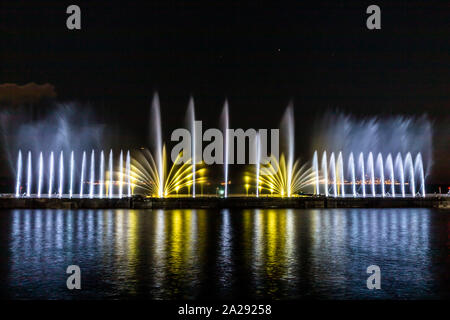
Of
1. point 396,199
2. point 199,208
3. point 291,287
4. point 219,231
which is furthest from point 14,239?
point 396,199

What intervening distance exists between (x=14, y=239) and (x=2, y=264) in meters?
7.42

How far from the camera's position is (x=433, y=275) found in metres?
14.4

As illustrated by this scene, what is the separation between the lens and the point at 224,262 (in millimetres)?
16703

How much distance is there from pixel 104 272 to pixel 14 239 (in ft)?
33.8

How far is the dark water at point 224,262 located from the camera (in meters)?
12.5

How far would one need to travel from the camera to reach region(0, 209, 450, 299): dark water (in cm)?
1246

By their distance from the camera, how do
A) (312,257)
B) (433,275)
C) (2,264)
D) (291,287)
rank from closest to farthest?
(291,287)
(433,275)
(2,264)
(312,257)

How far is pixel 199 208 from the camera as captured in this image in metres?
50.8

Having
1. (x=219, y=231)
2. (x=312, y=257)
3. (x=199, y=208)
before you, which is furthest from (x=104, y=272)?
(x=199, y=208)
